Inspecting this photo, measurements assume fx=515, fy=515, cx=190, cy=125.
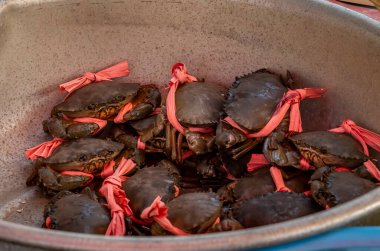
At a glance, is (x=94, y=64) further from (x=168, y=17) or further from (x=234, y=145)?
(x=234, y=145)

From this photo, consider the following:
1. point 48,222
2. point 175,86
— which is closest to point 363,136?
point 175,86

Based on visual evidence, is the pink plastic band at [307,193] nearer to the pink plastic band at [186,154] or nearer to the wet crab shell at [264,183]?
the wet crab shell at [264,183]

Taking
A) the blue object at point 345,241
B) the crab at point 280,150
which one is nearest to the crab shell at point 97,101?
the crab at point 280,150

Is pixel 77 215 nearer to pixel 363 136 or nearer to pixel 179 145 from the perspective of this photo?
pixel 179 145

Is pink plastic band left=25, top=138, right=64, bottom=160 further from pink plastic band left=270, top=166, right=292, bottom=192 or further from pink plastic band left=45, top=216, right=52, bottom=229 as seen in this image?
pink plastic band left=270, top=166, right=292, bottom=192

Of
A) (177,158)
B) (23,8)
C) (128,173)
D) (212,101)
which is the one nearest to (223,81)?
(212,101)
